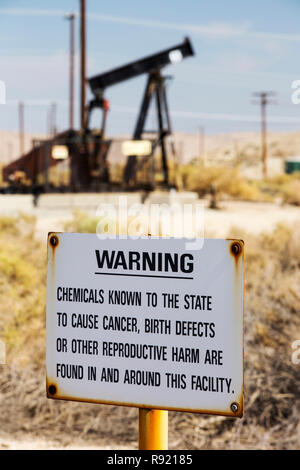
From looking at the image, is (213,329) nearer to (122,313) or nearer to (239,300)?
(239,300)

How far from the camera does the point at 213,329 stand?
228 centimetres

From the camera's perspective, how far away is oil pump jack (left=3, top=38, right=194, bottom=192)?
20.8 meters

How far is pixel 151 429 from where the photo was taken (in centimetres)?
237

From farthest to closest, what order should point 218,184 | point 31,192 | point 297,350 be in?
1. point 218,184
2. point 31,192
3. point 297,350

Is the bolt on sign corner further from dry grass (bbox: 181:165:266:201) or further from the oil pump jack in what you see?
dry grass (bbox: 181:165:266:201)

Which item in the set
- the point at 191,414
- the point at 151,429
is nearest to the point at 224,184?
the point at 191,414

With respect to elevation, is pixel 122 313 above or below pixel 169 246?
below

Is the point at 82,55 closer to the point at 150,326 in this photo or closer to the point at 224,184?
the point at 224,184

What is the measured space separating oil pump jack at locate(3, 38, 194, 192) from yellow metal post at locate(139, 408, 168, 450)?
61.7 feet

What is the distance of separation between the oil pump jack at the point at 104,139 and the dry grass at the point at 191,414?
15.5 m

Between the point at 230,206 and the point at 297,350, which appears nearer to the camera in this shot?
the point at 297,350

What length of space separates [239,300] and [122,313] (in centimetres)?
42

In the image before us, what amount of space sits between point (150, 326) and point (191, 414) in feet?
9.53
